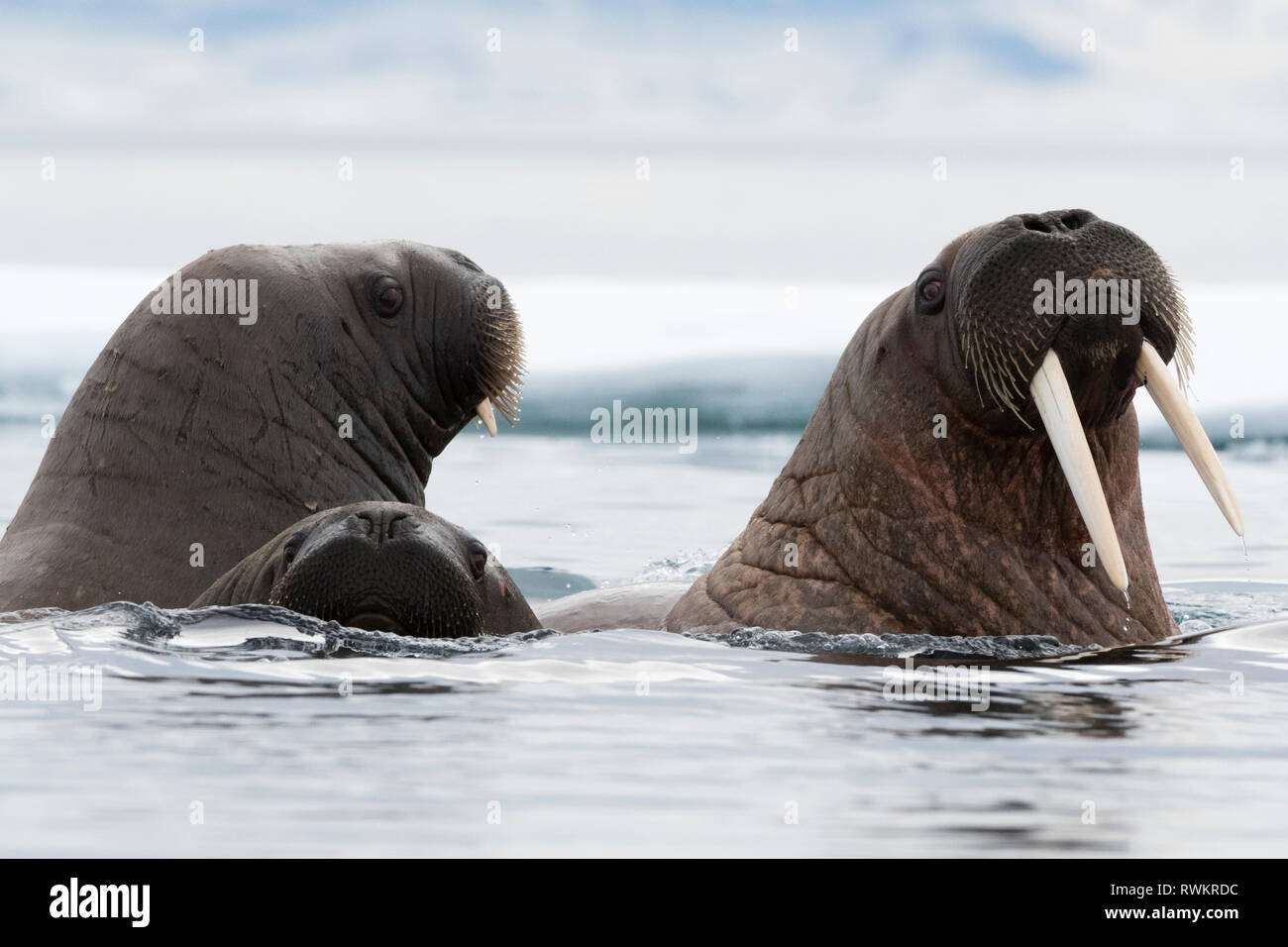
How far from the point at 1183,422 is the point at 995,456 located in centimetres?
71

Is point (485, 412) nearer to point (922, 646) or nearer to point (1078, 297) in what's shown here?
point (922, 646)

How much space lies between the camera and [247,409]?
878 centimetres

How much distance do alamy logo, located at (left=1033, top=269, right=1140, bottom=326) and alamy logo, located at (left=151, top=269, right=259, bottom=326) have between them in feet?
12.0

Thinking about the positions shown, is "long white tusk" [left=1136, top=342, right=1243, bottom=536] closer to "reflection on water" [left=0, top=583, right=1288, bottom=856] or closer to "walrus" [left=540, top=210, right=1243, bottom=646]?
"walrus" [left=540, top=210, right=1243, bottom=646]

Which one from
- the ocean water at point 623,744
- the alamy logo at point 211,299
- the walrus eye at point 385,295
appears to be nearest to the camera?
the ocean water at point 623,744

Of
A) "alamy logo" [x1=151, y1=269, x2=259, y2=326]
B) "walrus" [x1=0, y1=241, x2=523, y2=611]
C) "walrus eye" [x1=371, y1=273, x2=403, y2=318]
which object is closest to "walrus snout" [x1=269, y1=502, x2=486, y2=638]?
"walrus" [x1=0, y1=241, x2=523, y2=611]

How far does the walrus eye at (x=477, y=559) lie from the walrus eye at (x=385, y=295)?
204cm

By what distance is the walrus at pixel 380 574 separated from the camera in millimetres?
6965

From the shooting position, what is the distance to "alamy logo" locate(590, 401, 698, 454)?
2794cm

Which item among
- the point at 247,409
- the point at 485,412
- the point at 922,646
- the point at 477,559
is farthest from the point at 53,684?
the point at 485,412
